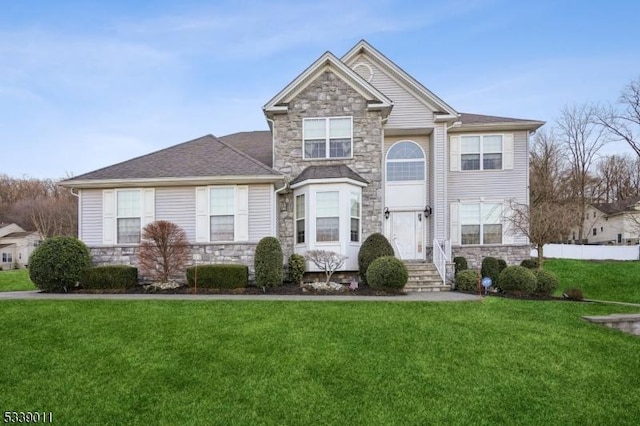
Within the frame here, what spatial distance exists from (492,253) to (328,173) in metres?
7.48

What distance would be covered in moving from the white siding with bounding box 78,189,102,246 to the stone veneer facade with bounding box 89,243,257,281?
1.37 feet

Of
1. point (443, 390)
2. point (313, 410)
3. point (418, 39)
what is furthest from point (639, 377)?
point (418, 39)

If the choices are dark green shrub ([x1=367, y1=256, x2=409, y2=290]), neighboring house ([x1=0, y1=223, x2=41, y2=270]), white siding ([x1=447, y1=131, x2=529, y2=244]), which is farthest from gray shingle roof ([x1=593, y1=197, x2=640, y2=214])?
neighboring house ([x1=0, y1=223, x2=41, y2=270])

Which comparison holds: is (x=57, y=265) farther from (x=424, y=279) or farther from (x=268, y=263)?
(x=424, y=279)

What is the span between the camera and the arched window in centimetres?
1656

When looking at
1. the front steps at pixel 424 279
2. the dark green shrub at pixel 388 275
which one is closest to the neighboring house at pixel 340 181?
the front steps at pixel 424 279

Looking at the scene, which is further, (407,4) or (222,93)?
(222,93)

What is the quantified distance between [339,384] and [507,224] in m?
13.0

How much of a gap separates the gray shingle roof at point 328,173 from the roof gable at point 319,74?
2367mm

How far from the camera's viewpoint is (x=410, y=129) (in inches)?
631

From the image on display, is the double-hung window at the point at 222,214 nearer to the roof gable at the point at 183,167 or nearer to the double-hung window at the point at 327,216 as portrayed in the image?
the roof gable at the point at 183,167

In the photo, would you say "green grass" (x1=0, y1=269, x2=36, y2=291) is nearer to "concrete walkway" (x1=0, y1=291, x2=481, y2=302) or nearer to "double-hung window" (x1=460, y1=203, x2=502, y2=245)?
"concrete walkway" (x1=0, y1=291, x2=481, y2=302)

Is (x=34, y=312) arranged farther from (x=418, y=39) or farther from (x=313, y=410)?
(x=418, y=39)

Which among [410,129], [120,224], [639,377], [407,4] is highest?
[407,4]
